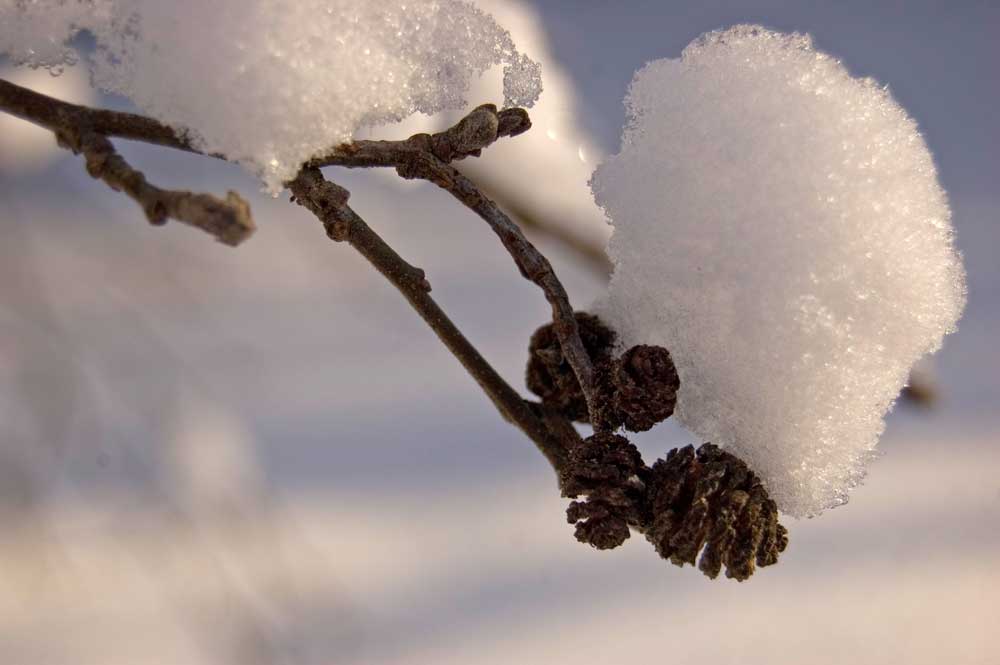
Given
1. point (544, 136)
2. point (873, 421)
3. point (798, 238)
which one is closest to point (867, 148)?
point (798, 238)

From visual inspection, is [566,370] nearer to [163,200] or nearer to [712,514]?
[712,514]

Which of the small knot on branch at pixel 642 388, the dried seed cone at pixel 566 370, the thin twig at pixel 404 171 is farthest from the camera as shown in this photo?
the dried seed cone at pixel 566 370

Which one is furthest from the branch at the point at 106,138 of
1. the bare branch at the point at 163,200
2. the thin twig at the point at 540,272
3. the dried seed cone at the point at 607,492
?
the dried seed cone at the point at 607,492

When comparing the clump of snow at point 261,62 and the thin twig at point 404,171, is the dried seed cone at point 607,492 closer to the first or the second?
the thin twig at point 404,171

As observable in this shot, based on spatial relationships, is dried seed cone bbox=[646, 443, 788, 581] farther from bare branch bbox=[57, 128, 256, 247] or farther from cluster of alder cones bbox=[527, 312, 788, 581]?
bare branch bbox=[57, 128, 256, 247]

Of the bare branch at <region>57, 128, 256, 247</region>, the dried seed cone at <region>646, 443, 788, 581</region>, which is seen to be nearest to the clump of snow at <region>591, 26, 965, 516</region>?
the dried seed cone at <region>646, 443, 788, 581</region>

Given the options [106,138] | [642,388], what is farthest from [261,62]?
[642,388]
